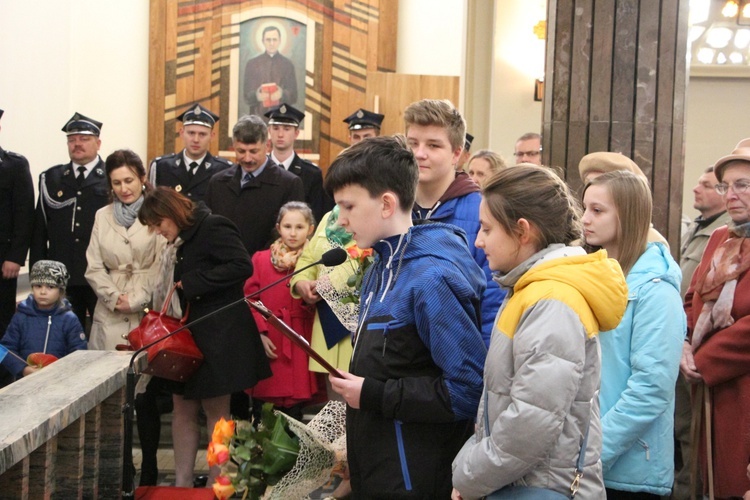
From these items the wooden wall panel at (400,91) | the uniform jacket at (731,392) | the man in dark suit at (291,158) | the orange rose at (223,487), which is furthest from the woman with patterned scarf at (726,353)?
the wooden wall panel at (400,91)

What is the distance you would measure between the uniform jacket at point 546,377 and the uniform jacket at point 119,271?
3.13 metres

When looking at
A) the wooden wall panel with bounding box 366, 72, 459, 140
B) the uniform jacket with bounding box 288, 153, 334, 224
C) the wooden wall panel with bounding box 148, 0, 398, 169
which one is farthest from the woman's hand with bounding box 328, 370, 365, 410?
the wooden wall panel with bounding box 148, 0, 398, 169

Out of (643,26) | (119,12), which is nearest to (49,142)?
(119,12)

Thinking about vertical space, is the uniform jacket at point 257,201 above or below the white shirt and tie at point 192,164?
below

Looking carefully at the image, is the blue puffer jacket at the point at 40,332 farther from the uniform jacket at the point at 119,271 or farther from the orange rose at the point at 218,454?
the orange rose at the point at 218,454

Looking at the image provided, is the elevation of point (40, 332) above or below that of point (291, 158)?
below

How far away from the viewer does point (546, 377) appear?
1.86 metres

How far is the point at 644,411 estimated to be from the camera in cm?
266

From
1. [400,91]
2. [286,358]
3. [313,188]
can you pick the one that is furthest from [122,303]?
[400,91]

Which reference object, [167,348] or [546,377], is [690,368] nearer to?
[546,377]

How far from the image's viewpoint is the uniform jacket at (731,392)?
3.02 m

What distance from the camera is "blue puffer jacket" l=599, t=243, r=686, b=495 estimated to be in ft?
8.73

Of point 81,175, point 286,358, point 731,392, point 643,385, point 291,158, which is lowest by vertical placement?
point 286,358

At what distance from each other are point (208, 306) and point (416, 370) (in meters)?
2.16
